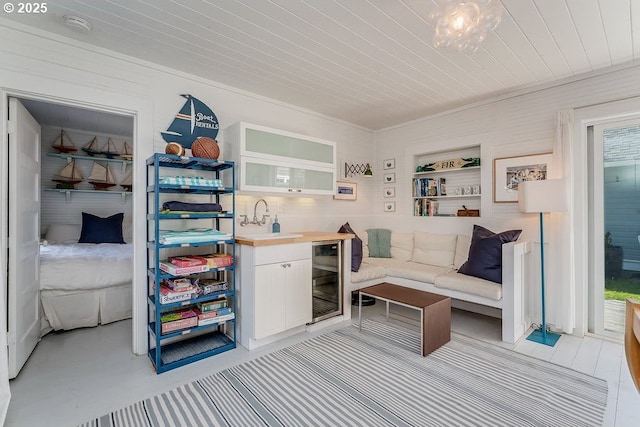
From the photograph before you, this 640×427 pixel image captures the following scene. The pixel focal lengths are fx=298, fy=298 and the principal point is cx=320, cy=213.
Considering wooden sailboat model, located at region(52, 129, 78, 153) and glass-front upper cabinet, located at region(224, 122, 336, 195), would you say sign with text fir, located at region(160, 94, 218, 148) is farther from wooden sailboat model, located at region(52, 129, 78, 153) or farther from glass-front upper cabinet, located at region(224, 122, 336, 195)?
wooden sailboat model, located at region(52, 129, 78, 153)

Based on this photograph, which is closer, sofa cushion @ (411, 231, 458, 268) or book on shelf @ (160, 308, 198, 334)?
book on shelf @ (160, 308, 198, 334)

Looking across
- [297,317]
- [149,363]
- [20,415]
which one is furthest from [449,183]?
[20,415]

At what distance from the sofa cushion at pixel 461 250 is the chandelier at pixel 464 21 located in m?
2.49

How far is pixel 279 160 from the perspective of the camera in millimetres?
3195

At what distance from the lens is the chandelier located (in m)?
1.64

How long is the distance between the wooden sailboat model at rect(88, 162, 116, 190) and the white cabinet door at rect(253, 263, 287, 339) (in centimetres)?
369

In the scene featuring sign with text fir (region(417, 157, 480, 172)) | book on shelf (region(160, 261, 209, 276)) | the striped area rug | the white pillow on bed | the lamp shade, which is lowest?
the striped area rug

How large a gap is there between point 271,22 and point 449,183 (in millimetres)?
3114

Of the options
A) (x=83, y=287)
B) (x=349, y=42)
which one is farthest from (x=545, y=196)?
(x=83, y=287)

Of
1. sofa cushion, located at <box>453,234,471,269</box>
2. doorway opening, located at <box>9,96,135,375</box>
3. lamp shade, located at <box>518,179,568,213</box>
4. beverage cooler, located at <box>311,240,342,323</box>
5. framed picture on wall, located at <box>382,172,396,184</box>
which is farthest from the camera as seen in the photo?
framed picture on wall, located at <box>382,172,396,184</box>

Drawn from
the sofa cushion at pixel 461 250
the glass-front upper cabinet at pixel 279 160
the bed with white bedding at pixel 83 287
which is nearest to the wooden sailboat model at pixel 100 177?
the bed with white bedding at pixel 83 287

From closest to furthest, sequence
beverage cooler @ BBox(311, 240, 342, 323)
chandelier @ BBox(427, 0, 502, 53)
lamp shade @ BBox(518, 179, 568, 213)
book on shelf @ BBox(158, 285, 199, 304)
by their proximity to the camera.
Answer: chandelier @ BBox(427, 0, 502, 53) < book on shelf @ BBox(158, 285, 199, 304) < lamp shade @ BBox(518, 179, 568, 213) < beverage cooler @ BBox(311, 240, 342, 323)

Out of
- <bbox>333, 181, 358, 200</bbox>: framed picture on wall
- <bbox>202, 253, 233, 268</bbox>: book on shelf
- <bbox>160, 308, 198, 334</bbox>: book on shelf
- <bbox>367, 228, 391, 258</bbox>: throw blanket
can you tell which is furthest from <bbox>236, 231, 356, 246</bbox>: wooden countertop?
<bbox>367, 228, 391, 258</bbox>: throw blanket

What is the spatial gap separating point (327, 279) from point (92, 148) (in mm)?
4256
